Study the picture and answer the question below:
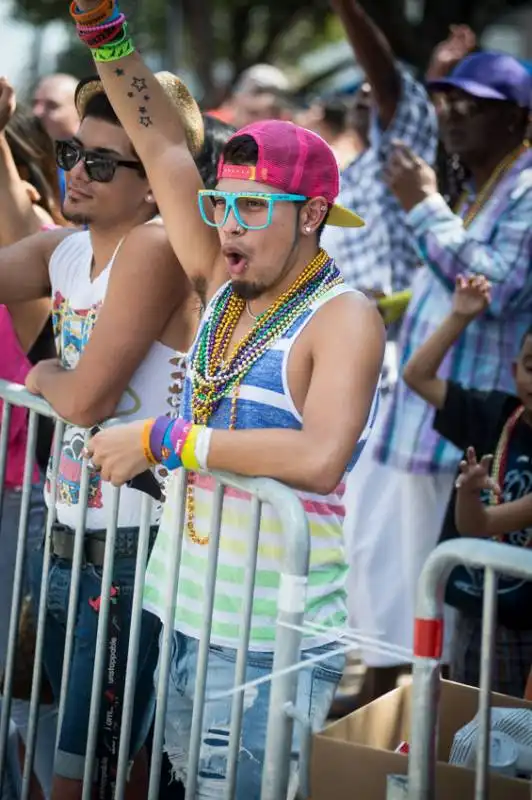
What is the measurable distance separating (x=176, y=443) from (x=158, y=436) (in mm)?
57

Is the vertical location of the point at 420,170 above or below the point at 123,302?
above

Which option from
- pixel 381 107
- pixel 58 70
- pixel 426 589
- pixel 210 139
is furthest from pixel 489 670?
pixel 58 70

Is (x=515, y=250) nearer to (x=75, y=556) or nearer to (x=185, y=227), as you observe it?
(x=185, y=227)

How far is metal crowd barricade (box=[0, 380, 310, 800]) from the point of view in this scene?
2.77 m

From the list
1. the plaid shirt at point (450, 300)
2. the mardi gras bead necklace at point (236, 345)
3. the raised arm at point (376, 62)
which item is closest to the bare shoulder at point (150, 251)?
the mardi gras bead necklace at point (236, 345)

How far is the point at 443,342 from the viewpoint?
4812 millimetres

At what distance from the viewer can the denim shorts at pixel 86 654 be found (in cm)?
354

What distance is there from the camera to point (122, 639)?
352 cm

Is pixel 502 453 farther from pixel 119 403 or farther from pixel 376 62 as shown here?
pixel 376 62

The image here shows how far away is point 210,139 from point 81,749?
5.99 ft

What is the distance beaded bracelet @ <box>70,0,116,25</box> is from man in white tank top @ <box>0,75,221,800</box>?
11.1 inches

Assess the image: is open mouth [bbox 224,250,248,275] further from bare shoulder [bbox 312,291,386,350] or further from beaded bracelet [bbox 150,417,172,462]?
beaded bracelet [bbox 150,417,172,462]

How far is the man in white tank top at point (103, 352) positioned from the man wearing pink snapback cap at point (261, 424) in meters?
0.29

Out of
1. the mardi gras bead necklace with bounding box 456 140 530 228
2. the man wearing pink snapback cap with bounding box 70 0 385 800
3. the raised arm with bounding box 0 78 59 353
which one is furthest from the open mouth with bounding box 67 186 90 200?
the mardi gras bead necklace with bounding box 456 140 530 228
